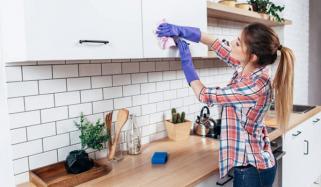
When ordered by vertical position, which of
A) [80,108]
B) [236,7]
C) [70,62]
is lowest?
[80,108]

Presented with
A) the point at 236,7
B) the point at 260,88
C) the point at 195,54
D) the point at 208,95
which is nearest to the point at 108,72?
the point at 195,54

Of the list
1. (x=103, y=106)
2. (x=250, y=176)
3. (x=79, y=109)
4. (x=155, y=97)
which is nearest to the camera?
(x=250, y=176)

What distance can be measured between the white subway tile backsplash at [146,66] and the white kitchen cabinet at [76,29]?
0.53m

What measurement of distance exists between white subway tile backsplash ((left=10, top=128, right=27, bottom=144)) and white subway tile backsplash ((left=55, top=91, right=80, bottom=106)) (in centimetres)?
21

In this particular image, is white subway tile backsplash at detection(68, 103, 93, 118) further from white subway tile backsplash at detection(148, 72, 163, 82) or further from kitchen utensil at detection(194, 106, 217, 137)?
kitchen utensil at detection(194, 106, 217, 137)

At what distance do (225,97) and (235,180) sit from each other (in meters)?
0.46

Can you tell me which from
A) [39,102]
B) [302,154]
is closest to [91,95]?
[39,102]

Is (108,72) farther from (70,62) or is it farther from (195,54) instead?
(195,54)

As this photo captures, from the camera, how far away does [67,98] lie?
61.2 inches

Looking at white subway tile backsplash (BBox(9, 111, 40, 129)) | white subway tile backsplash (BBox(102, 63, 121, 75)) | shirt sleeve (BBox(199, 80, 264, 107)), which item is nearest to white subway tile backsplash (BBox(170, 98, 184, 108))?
white subway tile backsplash (BBox(102, 63, 121, 75))

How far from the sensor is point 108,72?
174cm

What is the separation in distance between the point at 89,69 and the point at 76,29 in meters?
0.51

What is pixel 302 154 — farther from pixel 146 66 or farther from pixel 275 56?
pixel 146 66

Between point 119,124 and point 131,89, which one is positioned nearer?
point 119,124
